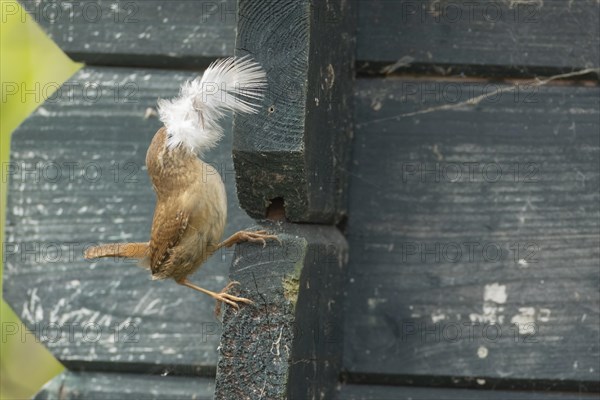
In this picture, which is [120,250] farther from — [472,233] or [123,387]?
[472,233]

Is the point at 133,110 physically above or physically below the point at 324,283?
above

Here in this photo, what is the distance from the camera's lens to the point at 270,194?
217 centimetres

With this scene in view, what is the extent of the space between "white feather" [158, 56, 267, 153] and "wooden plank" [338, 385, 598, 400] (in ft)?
2.16

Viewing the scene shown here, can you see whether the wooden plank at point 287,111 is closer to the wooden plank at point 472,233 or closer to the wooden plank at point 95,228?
the wooden plank at point 472,233

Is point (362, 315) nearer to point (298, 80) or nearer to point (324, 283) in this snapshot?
point (324, 283)

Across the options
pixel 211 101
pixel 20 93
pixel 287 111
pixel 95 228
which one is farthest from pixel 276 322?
pixel 20 93

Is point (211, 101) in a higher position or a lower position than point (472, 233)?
higher

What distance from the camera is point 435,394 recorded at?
2512mm

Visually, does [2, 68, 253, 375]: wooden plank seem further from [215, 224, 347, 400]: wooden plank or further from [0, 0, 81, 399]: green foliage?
[215, 224, 347, 400]: wooden plank

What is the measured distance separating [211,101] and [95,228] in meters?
0.65

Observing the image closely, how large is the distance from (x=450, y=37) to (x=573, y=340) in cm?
75

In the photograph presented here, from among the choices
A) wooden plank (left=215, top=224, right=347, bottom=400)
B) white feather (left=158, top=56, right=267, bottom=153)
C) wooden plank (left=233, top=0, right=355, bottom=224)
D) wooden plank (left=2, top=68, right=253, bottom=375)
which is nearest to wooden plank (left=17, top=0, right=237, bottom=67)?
wooden plank (left=2, top=68, right=253, bottom=375)

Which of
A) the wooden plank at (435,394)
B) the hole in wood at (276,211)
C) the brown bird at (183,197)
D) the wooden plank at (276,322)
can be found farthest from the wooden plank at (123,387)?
the hole in wood at (276,211)

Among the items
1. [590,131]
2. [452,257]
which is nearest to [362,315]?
[452,257]
